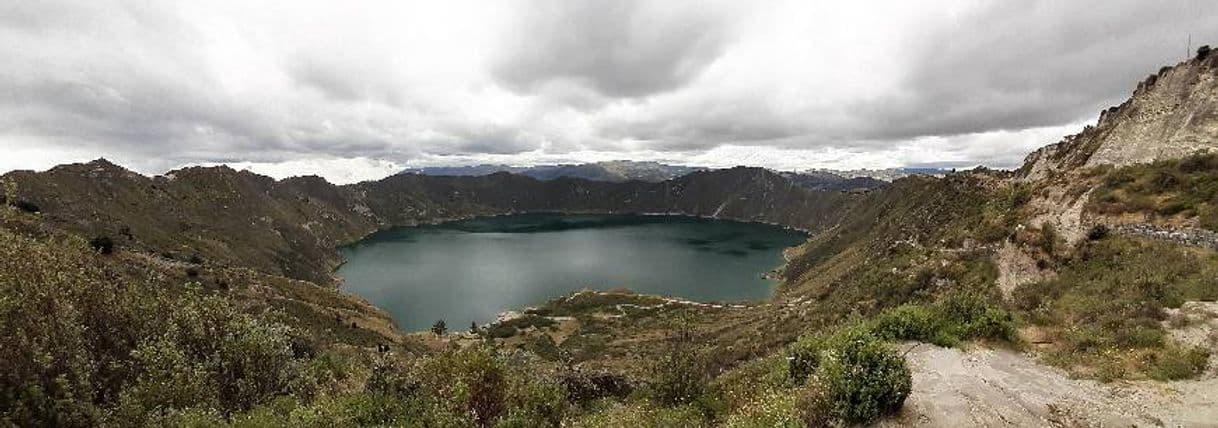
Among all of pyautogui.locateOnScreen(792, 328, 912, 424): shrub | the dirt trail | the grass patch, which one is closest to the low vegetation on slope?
the grass patch

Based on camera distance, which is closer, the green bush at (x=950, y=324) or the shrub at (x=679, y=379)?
the green bush at (x=950, y=324)

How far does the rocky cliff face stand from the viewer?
239 ft

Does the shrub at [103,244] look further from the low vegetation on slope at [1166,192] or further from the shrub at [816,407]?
the low vegetation on slope at [1166,192]

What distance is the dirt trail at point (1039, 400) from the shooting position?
50.4 ft

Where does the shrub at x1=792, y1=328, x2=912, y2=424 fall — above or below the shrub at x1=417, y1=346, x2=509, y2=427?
above

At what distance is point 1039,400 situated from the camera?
16.8m

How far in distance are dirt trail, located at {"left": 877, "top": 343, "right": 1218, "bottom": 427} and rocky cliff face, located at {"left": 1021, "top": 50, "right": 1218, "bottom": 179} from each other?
243ft

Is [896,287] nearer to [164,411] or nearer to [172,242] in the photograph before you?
[164,411]

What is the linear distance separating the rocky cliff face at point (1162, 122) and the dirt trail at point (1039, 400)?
243 feet

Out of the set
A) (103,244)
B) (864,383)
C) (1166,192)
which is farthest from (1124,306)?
(103,244)

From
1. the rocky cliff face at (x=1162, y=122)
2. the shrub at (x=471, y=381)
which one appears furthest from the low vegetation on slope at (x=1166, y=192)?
the shrub at (x=471, y=381)

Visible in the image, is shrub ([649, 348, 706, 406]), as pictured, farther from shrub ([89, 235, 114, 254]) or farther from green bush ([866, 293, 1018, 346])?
shrub ([89, 235, 114, 254])

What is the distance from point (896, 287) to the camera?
7406 cm

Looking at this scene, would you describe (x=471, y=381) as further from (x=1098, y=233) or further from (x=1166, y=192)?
(x=1166, y=192)
